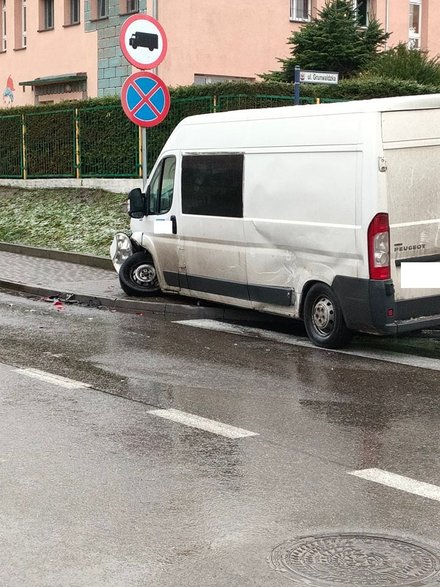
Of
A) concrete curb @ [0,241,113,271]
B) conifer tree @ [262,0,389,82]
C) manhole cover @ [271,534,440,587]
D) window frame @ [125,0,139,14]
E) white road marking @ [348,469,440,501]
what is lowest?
manhole cover @ [271,534,440,587]

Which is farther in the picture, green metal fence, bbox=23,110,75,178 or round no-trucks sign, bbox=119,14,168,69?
green metal fence, bbox=23,110,75,178

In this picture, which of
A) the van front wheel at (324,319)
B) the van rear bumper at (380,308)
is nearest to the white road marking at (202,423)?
the van rear bumper at (380,308)

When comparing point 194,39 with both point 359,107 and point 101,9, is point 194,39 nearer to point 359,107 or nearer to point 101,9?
point 101,9

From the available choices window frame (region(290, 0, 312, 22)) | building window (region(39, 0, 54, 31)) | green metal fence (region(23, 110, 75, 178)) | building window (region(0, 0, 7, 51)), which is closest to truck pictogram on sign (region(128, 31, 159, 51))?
green metal fence (region(23, 110, 75, 178))

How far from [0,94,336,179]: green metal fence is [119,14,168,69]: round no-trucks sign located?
5.22 m

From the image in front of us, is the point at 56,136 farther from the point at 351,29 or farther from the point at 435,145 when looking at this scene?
the point at 435,145

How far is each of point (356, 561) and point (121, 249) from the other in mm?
9834

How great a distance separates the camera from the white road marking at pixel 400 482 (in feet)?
19.0

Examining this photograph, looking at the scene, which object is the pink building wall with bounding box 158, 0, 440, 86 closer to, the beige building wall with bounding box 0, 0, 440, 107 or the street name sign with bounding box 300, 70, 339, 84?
the beige building wall with bounding box 0, 0, 440, 107

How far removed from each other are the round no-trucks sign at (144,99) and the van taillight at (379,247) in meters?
5.80

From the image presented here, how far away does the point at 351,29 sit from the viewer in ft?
94.4

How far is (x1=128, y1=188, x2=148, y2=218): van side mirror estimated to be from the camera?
1376cm

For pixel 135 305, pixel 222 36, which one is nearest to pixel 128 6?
pixel 222 36

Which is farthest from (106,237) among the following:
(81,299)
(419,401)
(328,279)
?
(419,401)
